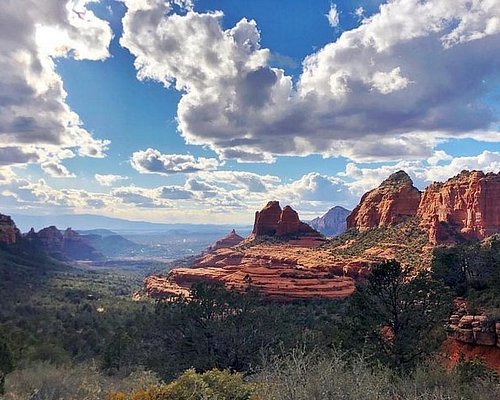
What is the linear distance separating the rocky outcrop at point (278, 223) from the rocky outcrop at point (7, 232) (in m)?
59.8

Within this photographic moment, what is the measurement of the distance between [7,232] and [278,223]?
64719 mm

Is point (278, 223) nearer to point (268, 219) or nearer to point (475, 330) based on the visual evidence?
point (268, 219)

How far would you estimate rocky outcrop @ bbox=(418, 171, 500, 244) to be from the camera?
8144cm

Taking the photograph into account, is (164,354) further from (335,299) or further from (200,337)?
(335,299)

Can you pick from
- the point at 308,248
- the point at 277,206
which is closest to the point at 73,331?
the point at 308,248

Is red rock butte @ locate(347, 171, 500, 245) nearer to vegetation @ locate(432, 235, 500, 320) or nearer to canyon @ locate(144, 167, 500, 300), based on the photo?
canyon @ locate(144, 167, 500, 300)

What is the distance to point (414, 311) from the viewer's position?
773 inches

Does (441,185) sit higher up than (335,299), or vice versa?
(441,185)

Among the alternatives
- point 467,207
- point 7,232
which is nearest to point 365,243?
point 467,207

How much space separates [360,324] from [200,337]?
22.5 ft

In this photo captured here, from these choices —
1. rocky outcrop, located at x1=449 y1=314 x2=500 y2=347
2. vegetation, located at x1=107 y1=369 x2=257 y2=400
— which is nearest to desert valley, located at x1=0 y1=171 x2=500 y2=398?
rocky outcrop, located at x1=449 y1=314 x2=500 y2=347

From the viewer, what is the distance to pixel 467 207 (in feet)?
275

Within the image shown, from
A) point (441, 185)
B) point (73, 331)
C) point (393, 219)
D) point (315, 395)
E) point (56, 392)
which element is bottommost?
point (73, 331)

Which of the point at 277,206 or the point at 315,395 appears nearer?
the point at 315,395
